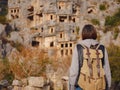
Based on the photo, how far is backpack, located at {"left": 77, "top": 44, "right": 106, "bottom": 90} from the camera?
244 inches

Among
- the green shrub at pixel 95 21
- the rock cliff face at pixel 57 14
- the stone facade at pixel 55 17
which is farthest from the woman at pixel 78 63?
the green shrub at pixel 95 21

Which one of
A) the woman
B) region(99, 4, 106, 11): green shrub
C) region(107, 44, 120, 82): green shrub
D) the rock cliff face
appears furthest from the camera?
region(99, 4, 106, 11): green shrub

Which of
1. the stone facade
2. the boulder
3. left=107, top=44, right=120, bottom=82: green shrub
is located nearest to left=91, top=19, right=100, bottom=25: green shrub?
the stone facade

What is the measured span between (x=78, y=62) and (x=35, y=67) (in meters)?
27.6

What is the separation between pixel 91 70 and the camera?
20.5 ft

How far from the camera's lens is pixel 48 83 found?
24.5 m

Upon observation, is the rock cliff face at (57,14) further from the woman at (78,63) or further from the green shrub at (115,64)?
the woman at (78,63)

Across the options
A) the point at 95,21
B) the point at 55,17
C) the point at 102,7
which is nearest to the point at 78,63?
the point at 95,21

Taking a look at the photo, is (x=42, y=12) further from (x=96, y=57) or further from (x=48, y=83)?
(x=96, y=57)

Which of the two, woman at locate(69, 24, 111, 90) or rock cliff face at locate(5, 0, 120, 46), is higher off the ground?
rock cliff face at locate(5, 0, 120, 46)

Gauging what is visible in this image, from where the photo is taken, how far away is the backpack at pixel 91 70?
621 cm

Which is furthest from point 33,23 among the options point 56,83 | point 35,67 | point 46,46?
point 56,83

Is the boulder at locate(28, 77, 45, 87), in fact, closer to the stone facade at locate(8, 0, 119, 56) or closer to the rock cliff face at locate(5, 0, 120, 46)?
the stone facade at locate(8, 0, 119, 56)

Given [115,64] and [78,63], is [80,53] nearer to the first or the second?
[78,63]
